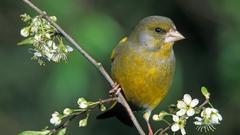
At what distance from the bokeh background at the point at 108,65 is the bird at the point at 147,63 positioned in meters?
0.94

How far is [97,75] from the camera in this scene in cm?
718

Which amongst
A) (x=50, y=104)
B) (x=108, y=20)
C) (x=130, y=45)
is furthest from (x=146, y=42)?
(x=50, y=104)

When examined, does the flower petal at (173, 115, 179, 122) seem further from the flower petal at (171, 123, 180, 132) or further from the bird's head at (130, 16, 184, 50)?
the bird's head at (130, 16, 184, 50)

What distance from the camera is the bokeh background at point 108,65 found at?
21.9 feet

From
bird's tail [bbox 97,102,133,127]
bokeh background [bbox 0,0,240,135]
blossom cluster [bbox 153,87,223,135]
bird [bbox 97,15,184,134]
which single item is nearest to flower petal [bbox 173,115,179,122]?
blossom cluster [bbox 153,87,223,135]

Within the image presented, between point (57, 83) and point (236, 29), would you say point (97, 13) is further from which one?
point (236, 29)

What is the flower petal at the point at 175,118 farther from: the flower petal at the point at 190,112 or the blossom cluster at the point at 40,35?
the blossom cluster at the point at 40,35

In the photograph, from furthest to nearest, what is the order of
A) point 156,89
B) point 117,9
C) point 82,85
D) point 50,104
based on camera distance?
point 117,9 < point 50,104 < point 82,85 < point 156,89

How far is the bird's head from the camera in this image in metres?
5.18

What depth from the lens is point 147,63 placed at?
518 cm

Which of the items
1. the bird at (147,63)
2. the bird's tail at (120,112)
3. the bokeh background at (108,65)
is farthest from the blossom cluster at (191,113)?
the bokeh background at (108,65)

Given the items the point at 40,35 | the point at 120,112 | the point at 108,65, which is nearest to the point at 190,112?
the point at 40,35

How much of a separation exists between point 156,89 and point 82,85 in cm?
105

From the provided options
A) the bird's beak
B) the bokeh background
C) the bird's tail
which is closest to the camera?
the bird's beak
